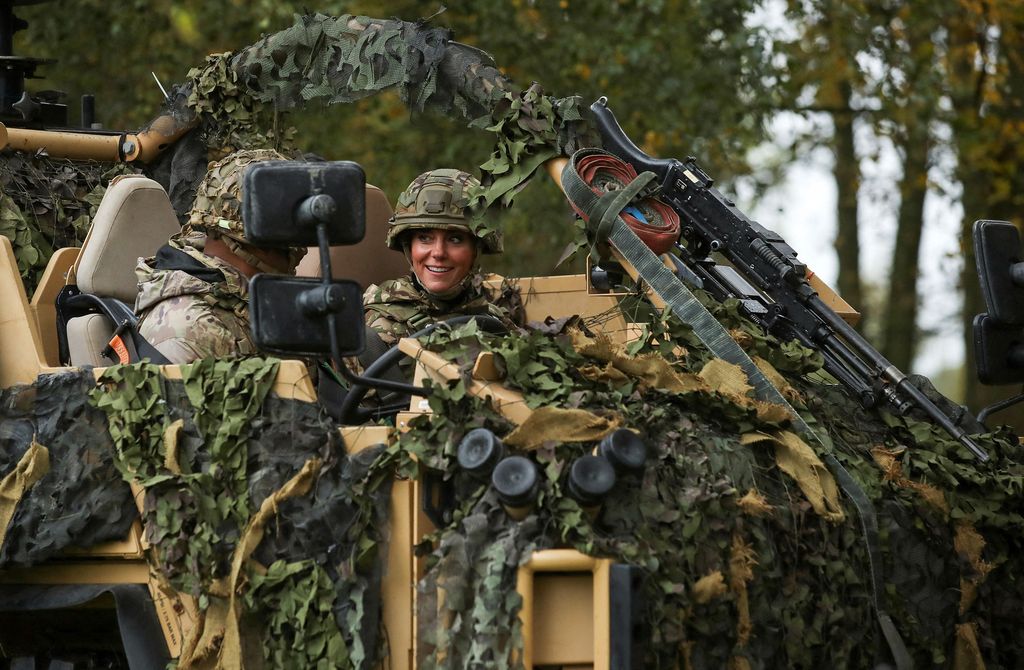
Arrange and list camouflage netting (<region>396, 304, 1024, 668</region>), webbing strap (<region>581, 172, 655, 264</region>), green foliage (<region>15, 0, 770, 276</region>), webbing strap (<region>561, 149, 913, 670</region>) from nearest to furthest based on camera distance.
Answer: camouflage netting (<region>396, 304, 1024, 668</region>), webbing strap (<region>561, 149, 913, 670</region>), webbing strap (<region>581, 172, 655, 264</region>), green foliage (<region>15, 0, 770, 276</region>)

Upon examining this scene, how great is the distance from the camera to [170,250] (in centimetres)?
567

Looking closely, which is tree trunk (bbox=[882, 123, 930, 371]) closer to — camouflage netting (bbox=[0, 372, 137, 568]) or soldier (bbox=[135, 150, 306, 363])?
soldier (bbox=[135, 150, 306, 363])

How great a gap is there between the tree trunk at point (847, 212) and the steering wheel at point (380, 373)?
39.2ft

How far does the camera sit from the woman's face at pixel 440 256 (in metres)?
6.46

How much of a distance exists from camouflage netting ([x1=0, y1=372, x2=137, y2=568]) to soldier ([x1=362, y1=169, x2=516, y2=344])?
1.53 m

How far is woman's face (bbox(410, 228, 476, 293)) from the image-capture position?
646cm

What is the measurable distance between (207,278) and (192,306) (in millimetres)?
152

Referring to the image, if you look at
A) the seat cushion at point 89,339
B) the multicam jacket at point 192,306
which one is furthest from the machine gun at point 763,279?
the seat cushion at point 89,339

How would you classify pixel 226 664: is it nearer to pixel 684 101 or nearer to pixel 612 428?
pixel 612 428

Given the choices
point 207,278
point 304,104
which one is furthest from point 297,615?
point 304,104

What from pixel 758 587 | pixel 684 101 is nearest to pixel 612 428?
pixel 758 587

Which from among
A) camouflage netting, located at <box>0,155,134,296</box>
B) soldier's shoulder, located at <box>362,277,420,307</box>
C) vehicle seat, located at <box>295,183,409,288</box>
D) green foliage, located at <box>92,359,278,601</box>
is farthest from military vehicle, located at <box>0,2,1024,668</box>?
vehicle seat, located at <box>295,183,409,288</box>

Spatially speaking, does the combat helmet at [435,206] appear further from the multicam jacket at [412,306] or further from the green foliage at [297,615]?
the green foliage at [297,615]

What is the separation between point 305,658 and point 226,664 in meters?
0.26
